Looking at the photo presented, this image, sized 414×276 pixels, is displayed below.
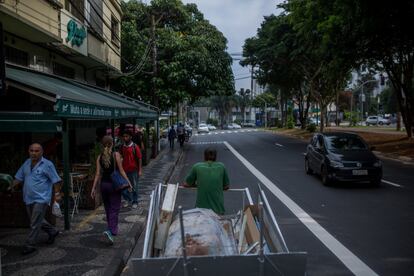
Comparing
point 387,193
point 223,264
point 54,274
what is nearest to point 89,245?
point 54,274

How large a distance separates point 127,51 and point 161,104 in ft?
12.1

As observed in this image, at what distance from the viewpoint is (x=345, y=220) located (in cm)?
1002

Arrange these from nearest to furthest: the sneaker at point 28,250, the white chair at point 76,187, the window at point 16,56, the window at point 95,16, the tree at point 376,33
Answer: the sneaker at point 28,250
the white chair at point 76,187
the window at point 16,56
the tree at point 376,33
the window at point 95,16

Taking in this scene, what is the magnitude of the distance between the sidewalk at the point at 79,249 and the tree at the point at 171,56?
62.7ft

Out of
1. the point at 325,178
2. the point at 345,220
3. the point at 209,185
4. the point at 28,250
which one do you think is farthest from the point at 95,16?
the point at 209,185

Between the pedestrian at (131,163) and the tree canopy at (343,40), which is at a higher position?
the tree canopy at (343,40)

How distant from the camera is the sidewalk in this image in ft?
22.0

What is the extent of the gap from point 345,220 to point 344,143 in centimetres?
617

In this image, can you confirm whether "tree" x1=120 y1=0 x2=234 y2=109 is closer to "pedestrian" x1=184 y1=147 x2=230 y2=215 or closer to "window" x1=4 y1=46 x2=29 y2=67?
"window" x1=4 y1=46 x2=29 y2=67

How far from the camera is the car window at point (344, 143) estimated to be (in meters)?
15.6

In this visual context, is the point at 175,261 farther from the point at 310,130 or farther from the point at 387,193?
the point at 310,130

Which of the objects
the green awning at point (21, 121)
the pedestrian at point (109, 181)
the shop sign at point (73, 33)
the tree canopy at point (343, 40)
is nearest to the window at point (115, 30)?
the shop sign at point (73, 33)

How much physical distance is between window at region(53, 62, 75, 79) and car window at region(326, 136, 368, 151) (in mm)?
8747

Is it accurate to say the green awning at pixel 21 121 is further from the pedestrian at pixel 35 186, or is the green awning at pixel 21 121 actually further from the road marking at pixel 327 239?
the road marking at pixel 327 239
